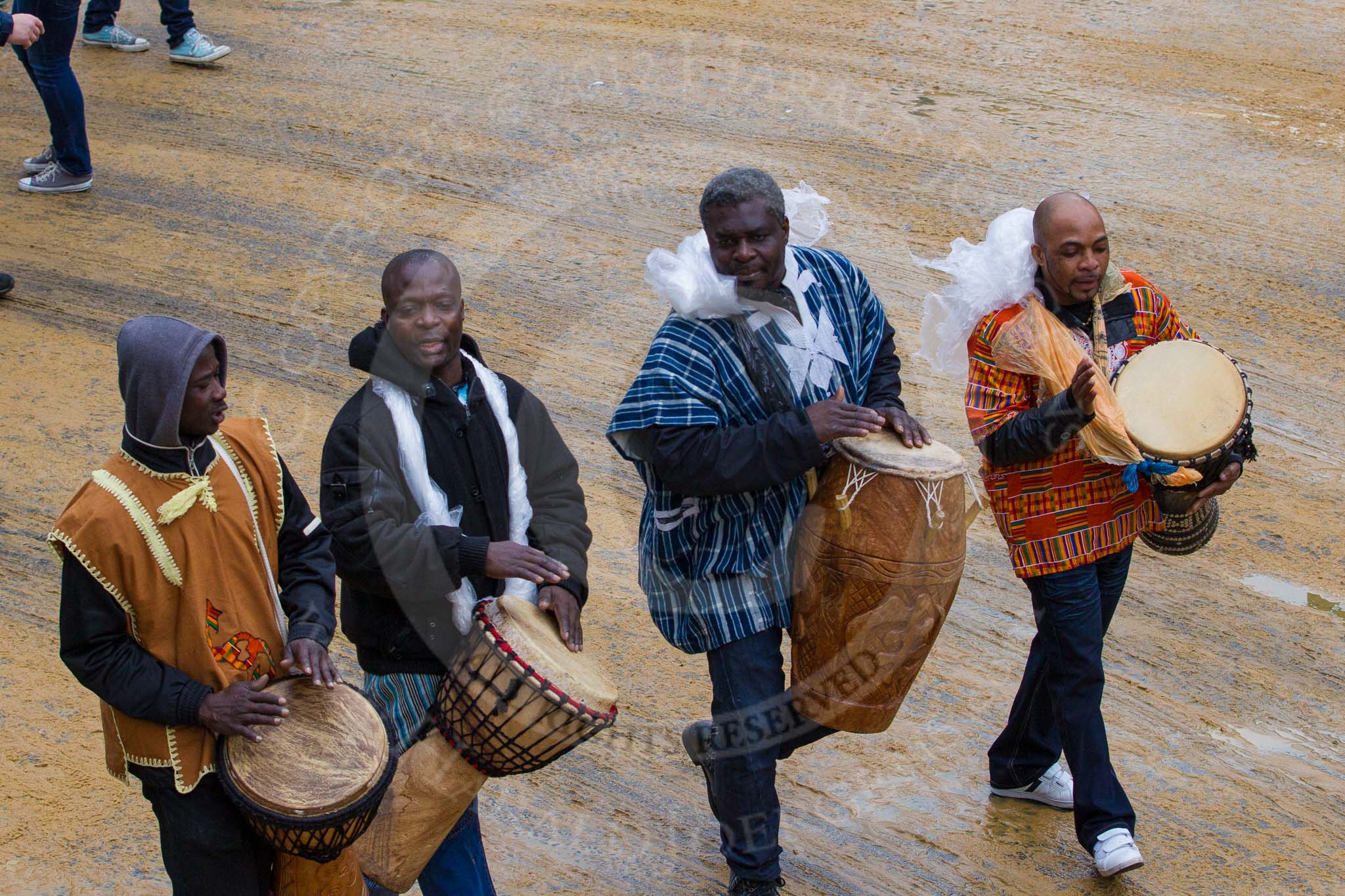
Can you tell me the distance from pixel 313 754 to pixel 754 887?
153 centimetres

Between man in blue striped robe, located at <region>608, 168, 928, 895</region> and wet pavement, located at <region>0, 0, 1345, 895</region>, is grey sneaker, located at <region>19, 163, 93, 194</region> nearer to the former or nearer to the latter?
wet pavement, located at <region>0, 0, 1345, 895</region>

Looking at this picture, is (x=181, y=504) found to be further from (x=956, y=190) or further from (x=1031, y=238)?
(x=956, y=190)

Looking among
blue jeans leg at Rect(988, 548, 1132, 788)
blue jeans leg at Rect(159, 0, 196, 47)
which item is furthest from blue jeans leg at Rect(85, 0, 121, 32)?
blue jeans leg at Rect(988, 548, 1132, 788)

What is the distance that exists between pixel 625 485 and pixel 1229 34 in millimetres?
8049

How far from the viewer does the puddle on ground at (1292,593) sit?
5.88 metres

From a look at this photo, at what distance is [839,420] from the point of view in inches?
144

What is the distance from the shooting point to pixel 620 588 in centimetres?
600

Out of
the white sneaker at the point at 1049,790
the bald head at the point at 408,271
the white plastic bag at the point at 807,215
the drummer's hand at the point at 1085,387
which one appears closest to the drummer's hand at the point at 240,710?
the bald head at the point at 408,271

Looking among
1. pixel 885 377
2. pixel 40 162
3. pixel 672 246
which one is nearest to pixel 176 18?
pixel 40 162

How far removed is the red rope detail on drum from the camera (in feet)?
11.3

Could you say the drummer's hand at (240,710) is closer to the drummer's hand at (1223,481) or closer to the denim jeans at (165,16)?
the drummer's hand at (1223,481)

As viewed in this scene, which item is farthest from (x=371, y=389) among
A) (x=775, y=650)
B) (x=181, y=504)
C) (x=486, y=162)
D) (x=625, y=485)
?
(x=486, y=162)

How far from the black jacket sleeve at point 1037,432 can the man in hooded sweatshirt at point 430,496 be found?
53.5 inches

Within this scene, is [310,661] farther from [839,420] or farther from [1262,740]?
[1262,740]
